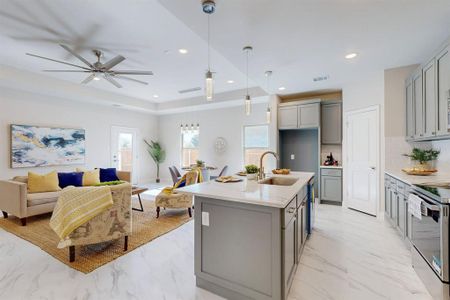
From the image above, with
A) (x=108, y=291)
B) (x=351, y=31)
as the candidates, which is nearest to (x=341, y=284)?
(x=108, y=291)

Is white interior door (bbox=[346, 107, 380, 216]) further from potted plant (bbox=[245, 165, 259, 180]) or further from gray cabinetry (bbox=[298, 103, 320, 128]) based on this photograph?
potted plant (bbox=[245, 165, 259, 180])

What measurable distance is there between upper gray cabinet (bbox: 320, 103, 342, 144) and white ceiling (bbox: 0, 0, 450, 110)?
0.88 meters

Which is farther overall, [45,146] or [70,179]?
[45,146]

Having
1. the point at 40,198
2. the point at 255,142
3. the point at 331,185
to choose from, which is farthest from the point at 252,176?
the point at 255,142

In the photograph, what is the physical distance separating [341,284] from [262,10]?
2915 millimetres

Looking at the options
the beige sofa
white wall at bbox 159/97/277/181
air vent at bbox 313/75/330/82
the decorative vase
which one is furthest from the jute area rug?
air vent at bbox 313/75/330/82

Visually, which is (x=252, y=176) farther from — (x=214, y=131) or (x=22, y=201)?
(x=214, y=131)

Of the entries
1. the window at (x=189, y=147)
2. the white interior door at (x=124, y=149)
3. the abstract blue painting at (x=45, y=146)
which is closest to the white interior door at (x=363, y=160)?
the window at (x=189, y=147)

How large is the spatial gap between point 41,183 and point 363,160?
642 centimetres

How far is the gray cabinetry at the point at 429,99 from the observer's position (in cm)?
271

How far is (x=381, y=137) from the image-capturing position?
12.8ft

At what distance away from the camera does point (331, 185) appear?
483 centimetres

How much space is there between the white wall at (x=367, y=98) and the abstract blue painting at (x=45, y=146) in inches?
272

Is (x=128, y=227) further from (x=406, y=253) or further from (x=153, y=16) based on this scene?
(x=406, y=253)
